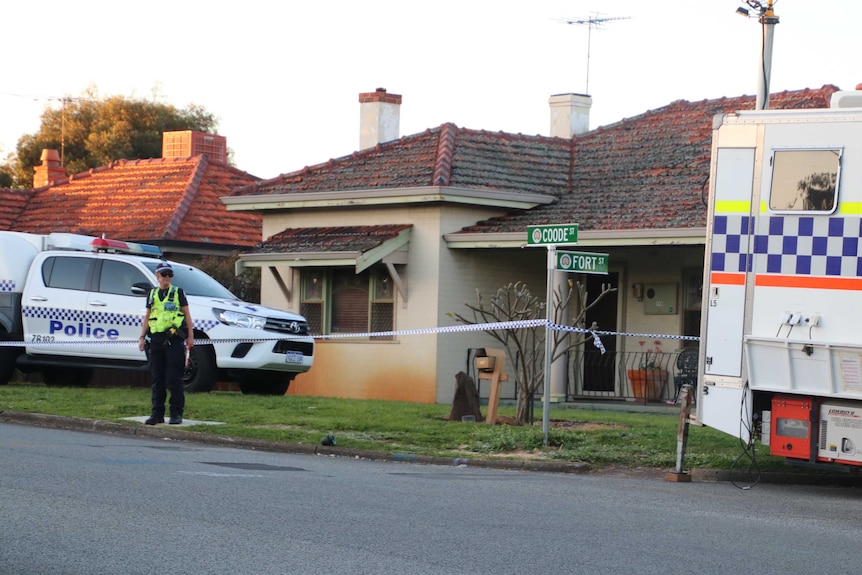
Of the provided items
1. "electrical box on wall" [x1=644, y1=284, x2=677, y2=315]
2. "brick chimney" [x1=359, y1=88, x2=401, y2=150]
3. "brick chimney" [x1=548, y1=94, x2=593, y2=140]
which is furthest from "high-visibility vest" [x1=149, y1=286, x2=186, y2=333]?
"brick chimney" [x1=548, y1=94, x2=593, y2=140]

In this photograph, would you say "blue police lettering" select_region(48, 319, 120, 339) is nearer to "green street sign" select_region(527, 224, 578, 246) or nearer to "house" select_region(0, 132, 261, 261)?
"green street sign" select_region(527, 224, 578, 246)

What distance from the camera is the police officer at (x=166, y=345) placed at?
14.5m

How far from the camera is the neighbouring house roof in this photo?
20828 millimetres

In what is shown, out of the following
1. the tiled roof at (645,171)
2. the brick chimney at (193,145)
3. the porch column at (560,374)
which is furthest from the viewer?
the brick chimney at (193,145)

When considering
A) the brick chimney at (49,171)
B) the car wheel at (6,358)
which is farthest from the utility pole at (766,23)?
the brick chimney at (49,171)

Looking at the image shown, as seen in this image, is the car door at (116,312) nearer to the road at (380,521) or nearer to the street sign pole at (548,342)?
the road at (380,521)

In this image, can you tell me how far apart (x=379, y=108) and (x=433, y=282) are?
18.8 ft

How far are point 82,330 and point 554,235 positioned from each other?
26.5ft

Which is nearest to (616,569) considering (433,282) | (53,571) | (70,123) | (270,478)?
(53,571)

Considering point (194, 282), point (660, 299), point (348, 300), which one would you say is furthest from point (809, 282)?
point (348, 300)

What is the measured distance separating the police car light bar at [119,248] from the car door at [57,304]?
251mm

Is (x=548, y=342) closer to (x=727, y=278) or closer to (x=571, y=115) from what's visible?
(x=727, y=278)

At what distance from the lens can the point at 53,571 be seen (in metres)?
6.52

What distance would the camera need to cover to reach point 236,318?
17.9 m
